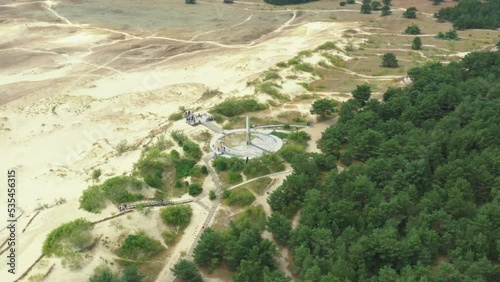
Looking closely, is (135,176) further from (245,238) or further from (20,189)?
(245,238)

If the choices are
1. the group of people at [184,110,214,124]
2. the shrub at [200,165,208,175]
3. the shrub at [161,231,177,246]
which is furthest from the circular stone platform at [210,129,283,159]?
the shrub at [161,231,177,246]

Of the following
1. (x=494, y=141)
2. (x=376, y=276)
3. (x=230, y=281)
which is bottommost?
(x=230, y=281)

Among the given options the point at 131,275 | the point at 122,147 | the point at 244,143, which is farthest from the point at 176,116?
the point at 131,275

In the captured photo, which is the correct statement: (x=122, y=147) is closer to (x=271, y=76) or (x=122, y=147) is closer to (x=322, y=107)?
(x=322, y=107)

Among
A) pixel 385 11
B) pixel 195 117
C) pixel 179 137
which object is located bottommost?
pixel 179 137

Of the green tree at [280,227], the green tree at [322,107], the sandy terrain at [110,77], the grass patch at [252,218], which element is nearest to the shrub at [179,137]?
the sandy terrain at [110,77]

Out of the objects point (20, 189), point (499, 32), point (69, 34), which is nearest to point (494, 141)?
point (20, 189)
